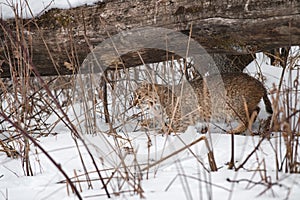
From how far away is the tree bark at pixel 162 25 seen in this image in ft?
9.36

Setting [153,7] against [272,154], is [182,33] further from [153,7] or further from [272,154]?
[272,154]

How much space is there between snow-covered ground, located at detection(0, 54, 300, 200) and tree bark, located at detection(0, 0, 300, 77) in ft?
2.19

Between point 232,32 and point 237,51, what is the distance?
23 centimetres

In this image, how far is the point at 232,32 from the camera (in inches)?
118

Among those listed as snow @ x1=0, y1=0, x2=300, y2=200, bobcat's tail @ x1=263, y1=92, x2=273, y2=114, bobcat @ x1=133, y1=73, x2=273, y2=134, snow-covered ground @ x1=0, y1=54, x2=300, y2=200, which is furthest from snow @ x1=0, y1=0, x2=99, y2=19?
bobcat's tail @ x1=263, y1=92, x2=273, y2=114

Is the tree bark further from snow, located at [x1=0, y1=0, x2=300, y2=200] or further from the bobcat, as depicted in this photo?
the bobcat

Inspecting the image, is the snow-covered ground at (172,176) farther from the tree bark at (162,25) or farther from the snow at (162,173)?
the tree bark at (162,25)

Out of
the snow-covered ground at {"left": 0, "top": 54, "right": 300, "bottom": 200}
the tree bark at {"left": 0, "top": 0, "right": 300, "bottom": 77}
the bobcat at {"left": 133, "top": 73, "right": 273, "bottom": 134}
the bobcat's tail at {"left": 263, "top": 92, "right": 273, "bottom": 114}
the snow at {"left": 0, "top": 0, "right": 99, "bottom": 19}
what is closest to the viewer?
the snow-covered ground at {"left": 0, "top": 54, "right": 300, "bottom": 200}

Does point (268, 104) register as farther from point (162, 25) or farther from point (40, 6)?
point (40, 6)

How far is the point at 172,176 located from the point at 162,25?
126 centimetres

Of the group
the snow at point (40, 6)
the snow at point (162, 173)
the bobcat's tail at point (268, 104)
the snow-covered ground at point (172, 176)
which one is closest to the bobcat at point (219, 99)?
the bobcat's tail at point (268, 104)

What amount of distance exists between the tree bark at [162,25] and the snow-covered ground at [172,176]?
0.67 metres

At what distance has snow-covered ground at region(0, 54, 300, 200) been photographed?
188 centimetres

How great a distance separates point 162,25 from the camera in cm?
310
